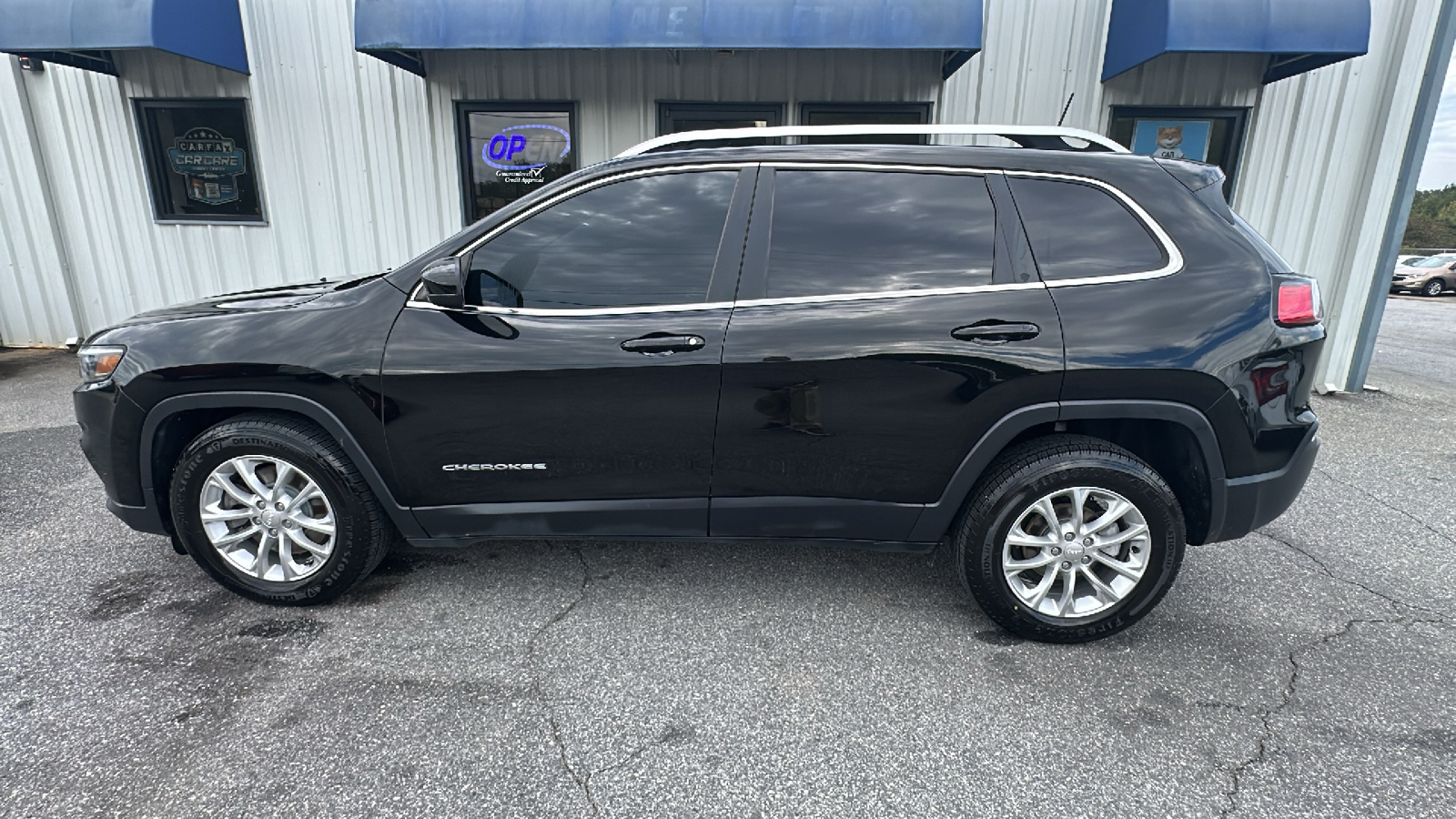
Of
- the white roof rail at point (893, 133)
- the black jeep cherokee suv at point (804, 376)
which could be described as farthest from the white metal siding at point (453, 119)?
the black jeep cherokee suv at point (804, 376)

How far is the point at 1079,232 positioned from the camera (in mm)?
2570

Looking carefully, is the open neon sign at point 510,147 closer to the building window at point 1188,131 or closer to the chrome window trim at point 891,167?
the chrome window trim at point 891,167

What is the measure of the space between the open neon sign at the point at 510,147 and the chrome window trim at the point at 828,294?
4621 millimetres

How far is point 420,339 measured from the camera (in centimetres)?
262

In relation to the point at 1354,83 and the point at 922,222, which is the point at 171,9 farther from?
the point at 1354,83

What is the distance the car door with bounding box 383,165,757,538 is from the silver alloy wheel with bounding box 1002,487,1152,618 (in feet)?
4.08

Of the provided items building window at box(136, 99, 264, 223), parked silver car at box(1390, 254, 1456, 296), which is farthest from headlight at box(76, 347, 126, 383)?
parked silver car at box(1390, 254, 1456, 296)

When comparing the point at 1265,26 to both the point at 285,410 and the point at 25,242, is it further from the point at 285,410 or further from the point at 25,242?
the point at 25,242

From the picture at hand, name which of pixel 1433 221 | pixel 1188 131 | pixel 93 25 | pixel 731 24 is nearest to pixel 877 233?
pixel 731 24

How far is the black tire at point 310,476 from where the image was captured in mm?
2736

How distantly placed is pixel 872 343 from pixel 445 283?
5.10ft

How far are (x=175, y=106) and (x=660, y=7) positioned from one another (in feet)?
17.3

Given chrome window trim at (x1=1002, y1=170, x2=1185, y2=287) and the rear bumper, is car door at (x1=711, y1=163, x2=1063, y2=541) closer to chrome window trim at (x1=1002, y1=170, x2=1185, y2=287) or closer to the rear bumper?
chrome window trim at (x1=1002, y1=170, x2=1185, y2=287)

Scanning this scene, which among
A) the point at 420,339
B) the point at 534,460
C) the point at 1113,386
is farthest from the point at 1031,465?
the point at 420,339
